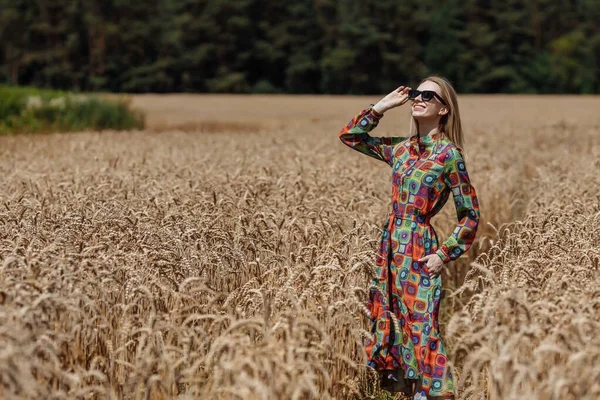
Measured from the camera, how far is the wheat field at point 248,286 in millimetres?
3113

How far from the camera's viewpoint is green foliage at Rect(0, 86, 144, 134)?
2164cm

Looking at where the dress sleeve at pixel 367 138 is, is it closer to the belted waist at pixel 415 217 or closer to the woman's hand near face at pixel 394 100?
the woman's hand near face at pixel 394 100

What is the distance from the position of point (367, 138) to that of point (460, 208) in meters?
0.77

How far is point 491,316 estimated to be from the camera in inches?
130

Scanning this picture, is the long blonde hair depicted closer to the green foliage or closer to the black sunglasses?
the black sunglasses

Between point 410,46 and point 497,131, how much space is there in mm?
49249

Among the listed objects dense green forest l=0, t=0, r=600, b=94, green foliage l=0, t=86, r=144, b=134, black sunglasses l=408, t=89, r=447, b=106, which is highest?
dense green forest l=0, t=0, r=600, b=94

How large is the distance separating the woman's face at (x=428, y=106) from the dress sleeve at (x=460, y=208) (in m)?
0.25

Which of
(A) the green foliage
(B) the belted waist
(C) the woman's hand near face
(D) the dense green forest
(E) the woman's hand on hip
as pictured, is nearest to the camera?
(E) the woman's hand on hip

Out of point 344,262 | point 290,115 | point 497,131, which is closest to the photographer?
→ point 344,262

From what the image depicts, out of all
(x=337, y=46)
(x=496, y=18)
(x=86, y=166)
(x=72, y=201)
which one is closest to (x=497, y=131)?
(x=86, y=166)

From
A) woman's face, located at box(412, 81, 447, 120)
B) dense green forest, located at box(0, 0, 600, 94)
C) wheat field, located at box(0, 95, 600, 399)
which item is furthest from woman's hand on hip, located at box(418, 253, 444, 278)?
dense green forest, located at box(0, 0, 600, 94)

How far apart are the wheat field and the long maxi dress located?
0.17m

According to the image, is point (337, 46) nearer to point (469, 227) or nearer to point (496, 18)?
point (496, 18)
